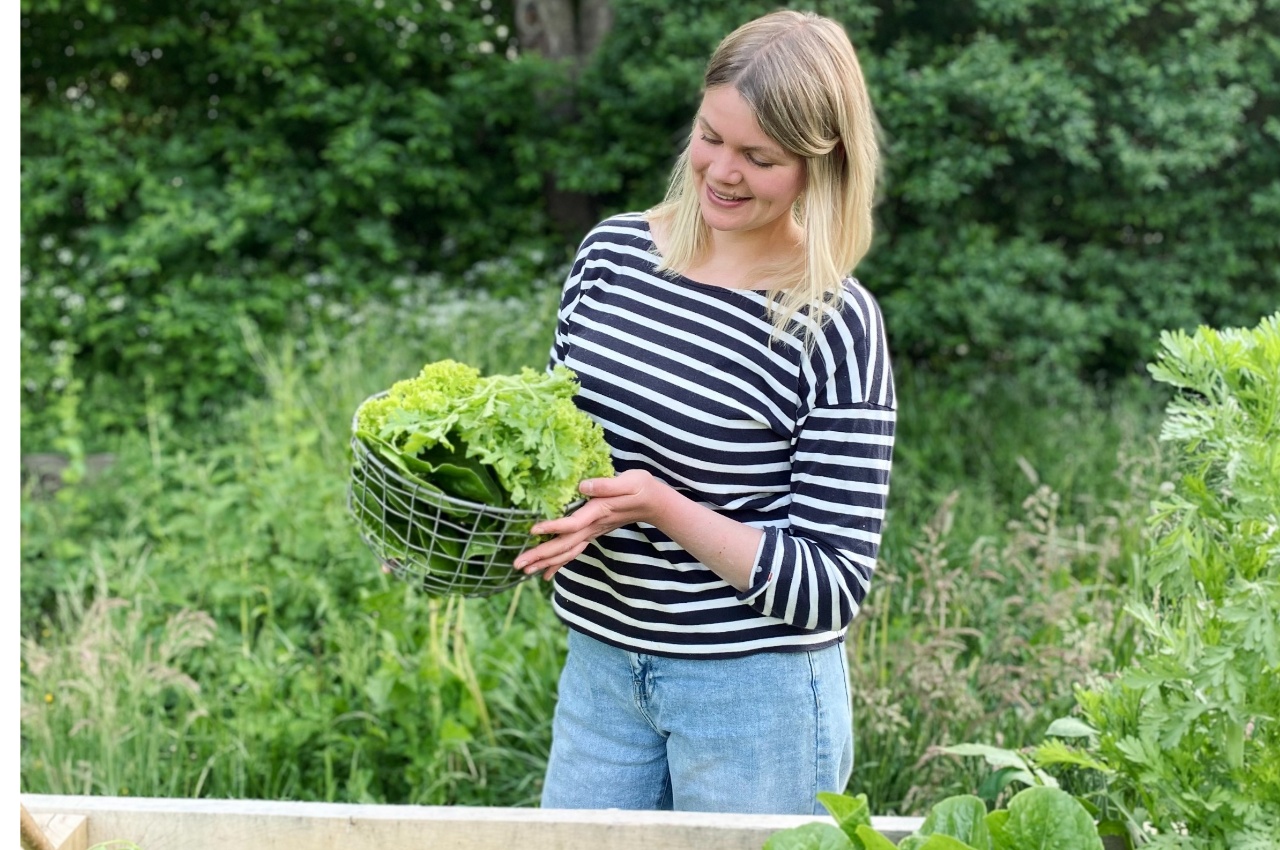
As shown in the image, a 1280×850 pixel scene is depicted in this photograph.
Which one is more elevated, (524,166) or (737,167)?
(524,166)

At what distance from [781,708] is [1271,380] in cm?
82

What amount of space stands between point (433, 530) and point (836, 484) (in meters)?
0.57

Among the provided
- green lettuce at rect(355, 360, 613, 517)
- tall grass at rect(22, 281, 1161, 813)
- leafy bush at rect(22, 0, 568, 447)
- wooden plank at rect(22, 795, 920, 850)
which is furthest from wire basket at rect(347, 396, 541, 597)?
leafy bush at rect(22, 0, 568, 447)

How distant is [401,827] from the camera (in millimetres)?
1654

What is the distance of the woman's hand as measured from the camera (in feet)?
5.41

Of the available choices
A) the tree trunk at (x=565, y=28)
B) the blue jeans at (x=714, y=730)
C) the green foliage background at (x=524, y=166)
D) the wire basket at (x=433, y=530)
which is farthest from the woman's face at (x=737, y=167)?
the tree trunk at (x=565, y=28)

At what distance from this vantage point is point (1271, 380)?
4.81 ft

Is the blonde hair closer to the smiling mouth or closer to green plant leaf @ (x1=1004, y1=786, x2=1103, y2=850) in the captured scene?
the smiling mouth

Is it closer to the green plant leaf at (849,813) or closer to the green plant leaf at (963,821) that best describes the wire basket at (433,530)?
the green plant leaf at (849,813)

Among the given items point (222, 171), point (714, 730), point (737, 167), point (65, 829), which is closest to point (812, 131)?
point (737, 167)

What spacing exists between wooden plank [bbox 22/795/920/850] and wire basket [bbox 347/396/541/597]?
1.07ft

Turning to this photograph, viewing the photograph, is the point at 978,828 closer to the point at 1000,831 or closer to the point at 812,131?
the point at 1000,831

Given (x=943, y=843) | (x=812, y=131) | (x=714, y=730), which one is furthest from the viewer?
(x=714, y=730)

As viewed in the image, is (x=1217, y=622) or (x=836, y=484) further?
(x=836, y=484)
